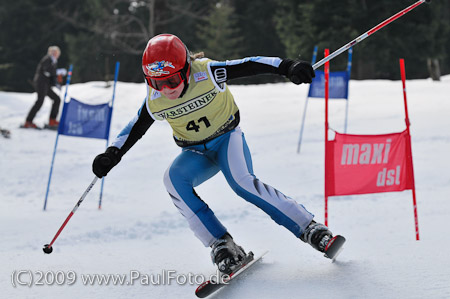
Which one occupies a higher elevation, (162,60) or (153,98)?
(162,60)

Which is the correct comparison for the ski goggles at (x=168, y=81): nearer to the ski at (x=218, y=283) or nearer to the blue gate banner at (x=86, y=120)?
the ski at (x=218, y=283)

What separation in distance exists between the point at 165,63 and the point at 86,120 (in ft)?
12.0

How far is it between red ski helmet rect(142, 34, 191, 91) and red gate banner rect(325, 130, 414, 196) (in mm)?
1320

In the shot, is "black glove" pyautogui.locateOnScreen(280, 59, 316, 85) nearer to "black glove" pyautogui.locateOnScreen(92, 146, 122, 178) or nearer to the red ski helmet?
the red ski helmet

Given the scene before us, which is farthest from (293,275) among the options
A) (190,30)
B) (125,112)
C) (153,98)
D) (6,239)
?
(190,30)

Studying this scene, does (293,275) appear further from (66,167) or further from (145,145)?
(145,145)

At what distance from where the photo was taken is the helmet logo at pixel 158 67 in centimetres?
304

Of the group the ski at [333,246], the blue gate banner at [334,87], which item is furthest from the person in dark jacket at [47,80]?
the ski at [333,246]

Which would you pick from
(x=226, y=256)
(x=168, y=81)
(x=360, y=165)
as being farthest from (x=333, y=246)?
(x=168, y=81)

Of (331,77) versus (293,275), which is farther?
(331,77)

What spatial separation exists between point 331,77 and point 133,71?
2251 cm

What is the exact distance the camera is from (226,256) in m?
3.22

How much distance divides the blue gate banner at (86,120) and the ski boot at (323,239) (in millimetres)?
3777

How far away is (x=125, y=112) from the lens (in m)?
13.4
